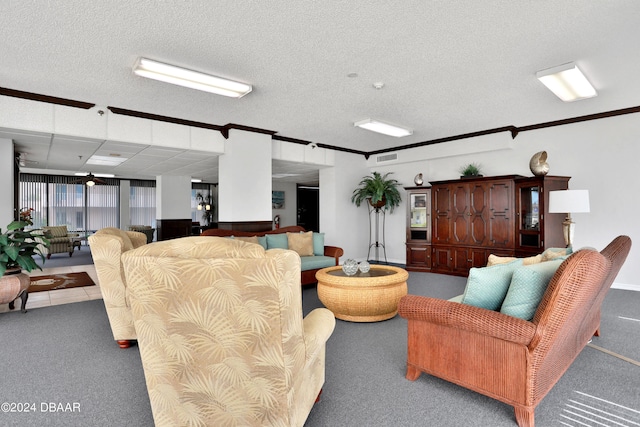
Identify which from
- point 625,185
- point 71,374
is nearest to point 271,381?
point 71,374

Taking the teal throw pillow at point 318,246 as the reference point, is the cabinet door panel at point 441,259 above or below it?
below

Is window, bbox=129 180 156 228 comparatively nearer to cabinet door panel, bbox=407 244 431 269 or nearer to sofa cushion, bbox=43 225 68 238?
sofa cushion, bbox=43 225 68 238

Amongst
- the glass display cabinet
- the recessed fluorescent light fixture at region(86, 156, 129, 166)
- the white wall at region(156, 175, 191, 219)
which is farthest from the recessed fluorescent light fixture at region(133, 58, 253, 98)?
the white wall at region(156, 175, 191, 219)

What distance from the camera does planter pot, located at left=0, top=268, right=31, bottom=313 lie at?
3939 mm

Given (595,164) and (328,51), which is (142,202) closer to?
(328,51)

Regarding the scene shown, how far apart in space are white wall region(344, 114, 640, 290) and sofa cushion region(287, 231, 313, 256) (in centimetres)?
364

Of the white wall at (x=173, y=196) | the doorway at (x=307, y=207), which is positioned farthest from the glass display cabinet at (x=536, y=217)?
the doorway at (x=307, y=207)

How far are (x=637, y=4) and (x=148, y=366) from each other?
3994 mm

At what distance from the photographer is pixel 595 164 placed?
5.53 meters

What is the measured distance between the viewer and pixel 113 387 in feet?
7.81

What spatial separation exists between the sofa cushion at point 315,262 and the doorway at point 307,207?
316 inches

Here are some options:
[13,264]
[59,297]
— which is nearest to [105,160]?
[59,297]

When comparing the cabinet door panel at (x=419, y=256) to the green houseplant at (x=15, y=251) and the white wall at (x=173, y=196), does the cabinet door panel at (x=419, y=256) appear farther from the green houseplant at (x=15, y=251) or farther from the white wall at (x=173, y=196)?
the white wall at (x=173, y=196)

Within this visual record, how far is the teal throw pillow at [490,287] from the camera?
7.09ft
